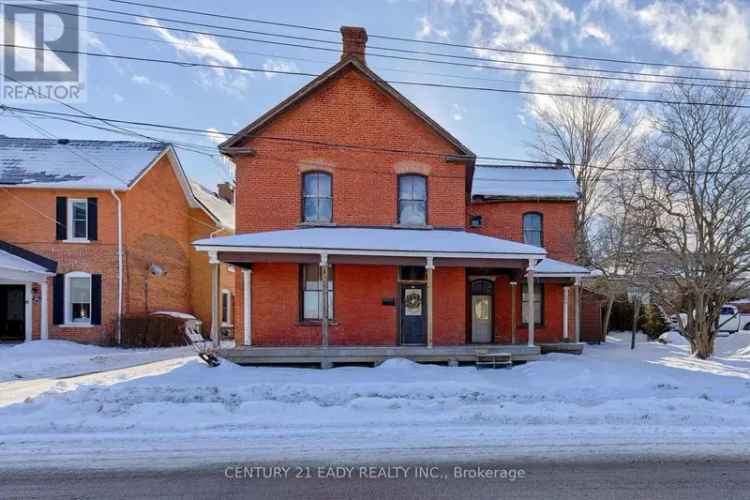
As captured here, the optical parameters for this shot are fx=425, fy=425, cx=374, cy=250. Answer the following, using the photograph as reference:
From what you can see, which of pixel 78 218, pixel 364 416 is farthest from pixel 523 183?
pixel 78 218

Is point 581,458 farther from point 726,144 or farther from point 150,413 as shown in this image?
point 726,144

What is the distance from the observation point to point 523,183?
57.9ft

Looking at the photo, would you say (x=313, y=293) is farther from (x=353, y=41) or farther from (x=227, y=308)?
(x=227, y=308)

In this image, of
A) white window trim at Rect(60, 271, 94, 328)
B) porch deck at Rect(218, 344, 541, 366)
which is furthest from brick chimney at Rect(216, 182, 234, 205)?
porch deck at Rect(218, 344, 541, 366)

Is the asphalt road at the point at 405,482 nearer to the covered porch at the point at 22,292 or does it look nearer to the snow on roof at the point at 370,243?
the snow on roof at the point at 370,243

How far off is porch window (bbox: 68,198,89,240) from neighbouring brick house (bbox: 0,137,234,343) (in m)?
0.03

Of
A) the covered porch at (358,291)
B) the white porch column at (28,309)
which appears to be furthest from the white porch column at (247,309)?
the white porch column at (28,309)

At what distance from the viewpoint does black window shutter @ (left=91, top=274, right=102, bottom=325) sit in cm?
1688

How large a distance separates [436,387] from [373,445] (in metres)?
2.98

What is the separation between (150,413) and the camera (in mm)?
6801

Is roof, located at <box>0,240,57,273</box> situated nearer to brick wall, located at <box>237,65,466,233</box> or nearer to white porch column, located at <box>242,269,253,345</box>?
brick wall, located at <box>237,65,466,233</box>

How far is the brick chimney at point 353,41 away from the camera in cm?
1394

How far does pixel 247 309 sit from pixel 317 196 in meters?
4.06

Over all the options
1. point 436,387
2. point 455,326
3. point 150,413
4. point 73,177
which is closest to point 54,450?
point 150,413
